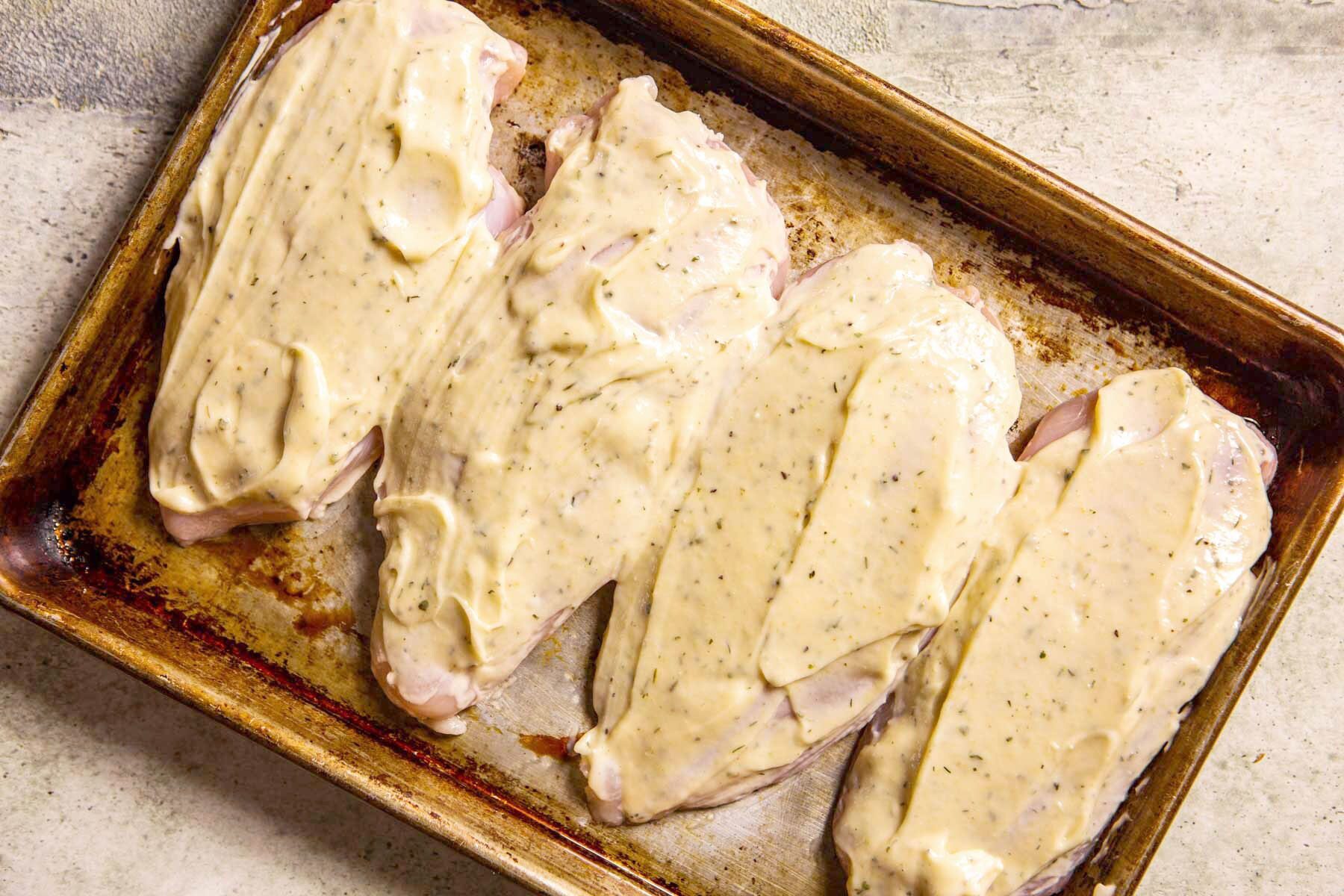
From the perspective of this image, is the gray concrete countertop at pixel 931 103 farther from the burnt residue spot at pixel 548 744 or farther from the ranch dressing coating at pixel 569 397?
the ranch dressing coating at pixel 569 397

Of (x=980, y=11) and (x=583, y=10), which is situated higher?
(x=980, y=11)

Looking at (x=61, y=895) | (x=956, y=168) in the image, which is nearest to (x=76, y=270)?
(x=61, y=895)

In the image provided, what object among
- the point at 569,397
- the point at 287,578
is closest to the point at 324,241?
the point at 569,397

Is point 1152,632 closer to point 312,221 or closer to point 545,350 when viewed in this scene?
point 545,350

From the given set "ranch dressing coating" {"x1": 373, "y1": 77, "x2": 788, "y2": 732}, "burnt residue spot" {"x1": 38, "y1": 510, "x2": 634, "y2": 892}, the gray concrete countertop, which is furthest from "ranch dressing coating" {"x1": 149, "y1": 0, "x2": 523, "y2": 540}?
the gray concrete countertop

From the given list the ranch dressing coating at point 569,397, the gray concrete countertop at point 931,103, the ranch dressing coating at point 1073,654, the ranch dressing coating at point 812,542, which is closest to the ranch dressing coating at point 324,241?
the ranch dressing coating at point 569,397

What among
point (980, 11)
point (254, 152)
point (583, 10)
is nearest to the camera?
point (254, 152)

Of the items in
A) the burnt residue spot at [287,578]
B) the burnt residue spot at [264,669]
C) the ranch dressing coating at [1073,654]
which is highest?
the ranch dressing coating at [1073,654]
